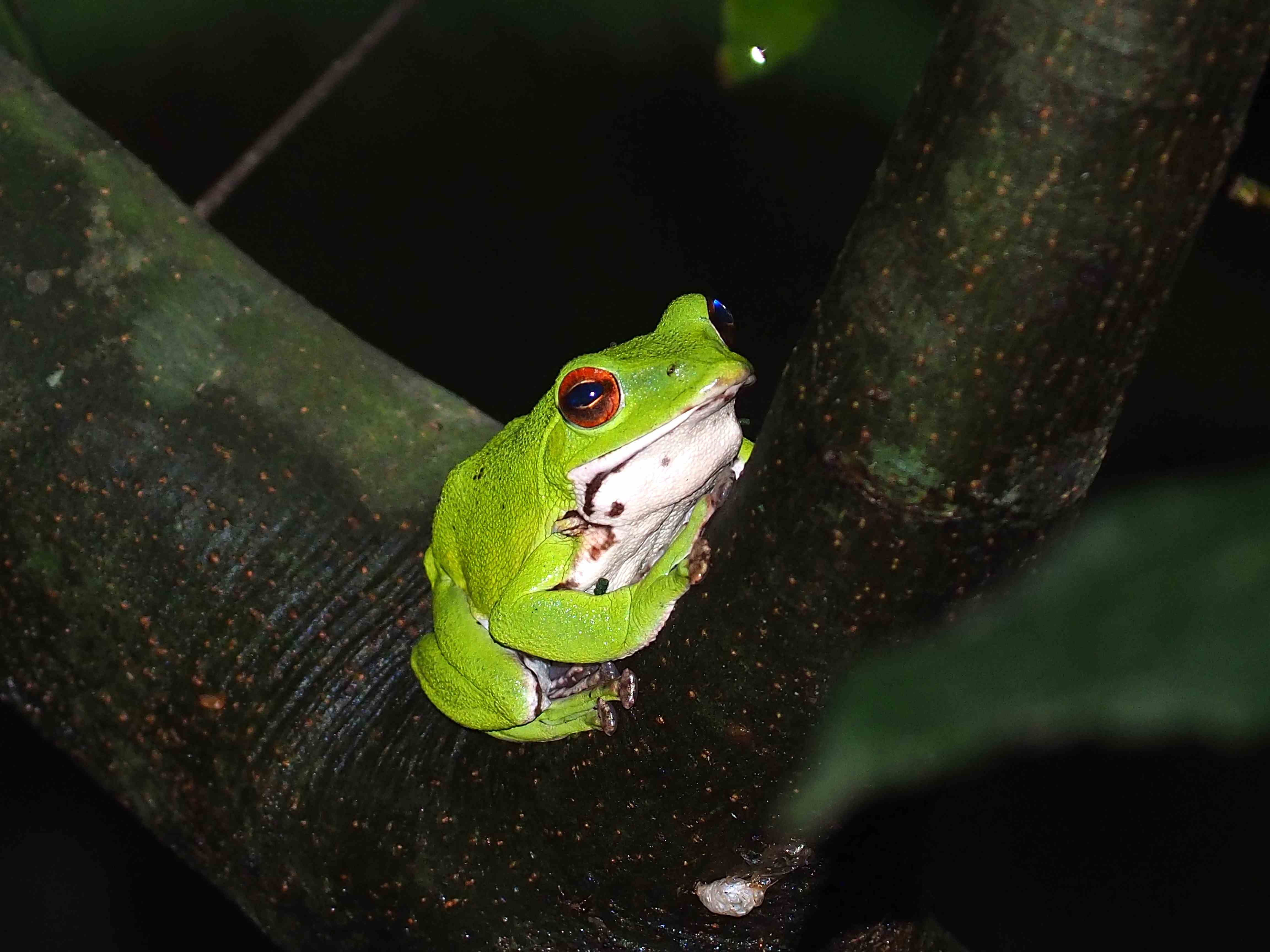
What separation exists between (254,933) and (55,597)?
9.26ft

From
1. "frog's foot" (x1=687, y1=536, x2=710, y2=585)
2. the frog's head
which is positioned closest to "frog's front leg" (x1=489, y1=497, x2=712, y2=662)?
"frog's foot" (x1=687, y1=536, x2=710, y2=585)

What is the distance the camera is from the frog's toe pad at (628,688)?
1460mm

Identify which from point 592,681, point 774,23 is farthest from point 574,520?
point 774,23

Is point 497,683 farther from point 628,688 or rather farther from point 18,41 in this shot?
point 18,41

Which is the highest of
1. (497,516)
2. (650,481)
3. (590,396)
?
(590,396)

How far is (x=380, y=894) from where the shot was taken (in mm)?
1967

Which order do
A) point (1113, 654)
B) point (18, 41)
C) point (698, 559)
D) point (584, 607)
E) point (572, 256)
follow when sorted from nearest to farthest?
point (1113, 654) → point (698, 559) → point (584, 607) → point (18, 41) → point (572, 256)

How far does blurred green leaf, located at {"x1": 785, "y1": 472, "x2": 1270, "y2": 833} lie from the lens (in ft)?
1.04

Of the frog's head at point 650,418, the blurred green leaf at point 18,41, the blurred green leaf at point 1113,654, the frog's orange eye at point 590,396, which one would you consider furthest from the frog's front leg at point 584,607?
the blurred green leaf at point 18,41

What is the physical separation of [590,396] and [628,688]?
0.55 meters

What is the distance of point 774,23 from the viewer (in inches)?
42.8

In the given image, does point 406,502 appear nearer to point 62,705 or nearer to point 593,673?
point 593,673

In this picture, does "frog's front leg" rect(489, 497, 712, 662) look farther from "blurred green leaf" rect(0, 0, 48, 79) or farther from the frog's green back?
"blurred green leaf" rect(0, 0, 48, 79)

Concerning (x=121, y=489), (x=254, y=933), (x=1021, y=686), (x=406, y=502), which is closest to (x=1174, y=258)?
(x=1021, y=686)
